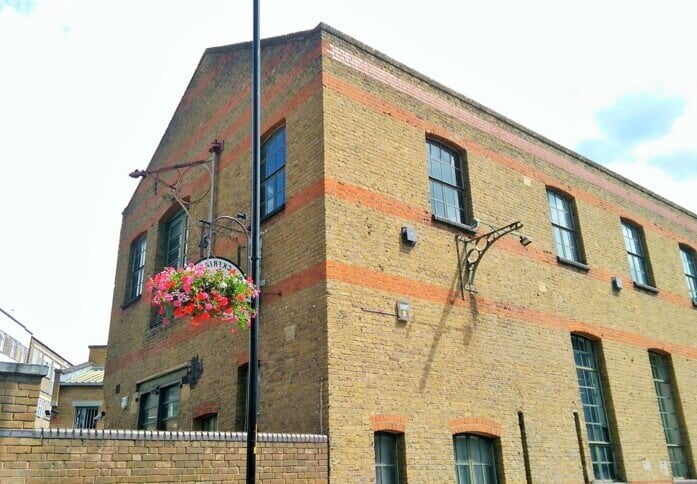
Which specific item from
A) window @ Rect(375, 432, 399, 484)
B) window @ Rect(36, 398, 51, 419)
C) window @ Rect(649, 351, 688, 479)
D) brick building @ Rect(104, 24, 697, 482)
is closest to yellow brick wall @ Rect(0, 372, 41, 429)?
brick building @ Rect(104, 24, 697, 482)

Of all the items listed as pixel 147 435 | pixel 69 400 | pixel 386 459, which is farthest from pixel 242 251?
pixel 69 400

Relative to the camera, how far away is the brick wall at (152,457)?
6.81m

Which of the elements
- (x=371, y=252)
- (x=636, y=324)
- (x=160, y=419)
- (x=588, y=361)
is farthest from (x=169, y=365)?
(x=636, y=324)

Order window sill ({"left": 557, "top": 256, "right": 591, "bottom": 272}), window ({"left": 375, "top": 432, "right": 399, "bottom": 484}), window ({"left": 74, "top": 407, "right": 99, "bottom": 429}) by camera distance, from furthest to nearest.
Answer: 1. window ({"left": 74, "top": 407, "right": 99, "bottom": 429})
2. window sill ({"left": 557, "top": 256, "right": 591, "bottom": 272})
3. window ({"left": 375, "top": 432, "right": 399, "bottom": 484})

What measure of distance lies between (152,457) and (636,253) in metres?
14.8

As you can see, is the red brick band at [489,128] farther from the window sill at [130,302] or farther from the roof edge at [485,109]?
the window sill at [130,302]

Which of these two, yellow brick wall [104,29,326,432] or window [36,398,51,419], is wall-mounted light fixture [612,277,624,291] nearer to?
yellow brick wall [104,29,326,432]

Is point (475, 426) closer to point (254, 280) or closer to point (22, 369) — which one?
point (254, 280)

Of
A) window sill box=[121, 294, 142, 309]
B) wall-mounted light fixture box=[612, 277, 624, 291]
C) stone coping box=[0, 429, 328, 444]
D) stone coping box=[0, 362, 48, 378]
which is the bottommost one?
stone coping box=[0, 429, 328, 444]

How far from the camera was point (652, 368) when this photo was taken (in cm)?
1597

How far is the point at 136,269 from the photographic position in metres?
17.5

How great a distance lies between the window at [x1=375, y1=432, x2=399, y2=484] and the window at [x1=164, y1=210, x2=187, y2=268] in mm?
7322

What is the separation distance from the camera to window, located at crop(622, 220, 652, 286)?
1706 cm

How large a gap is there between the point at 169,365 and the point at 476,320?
7.03 meters
